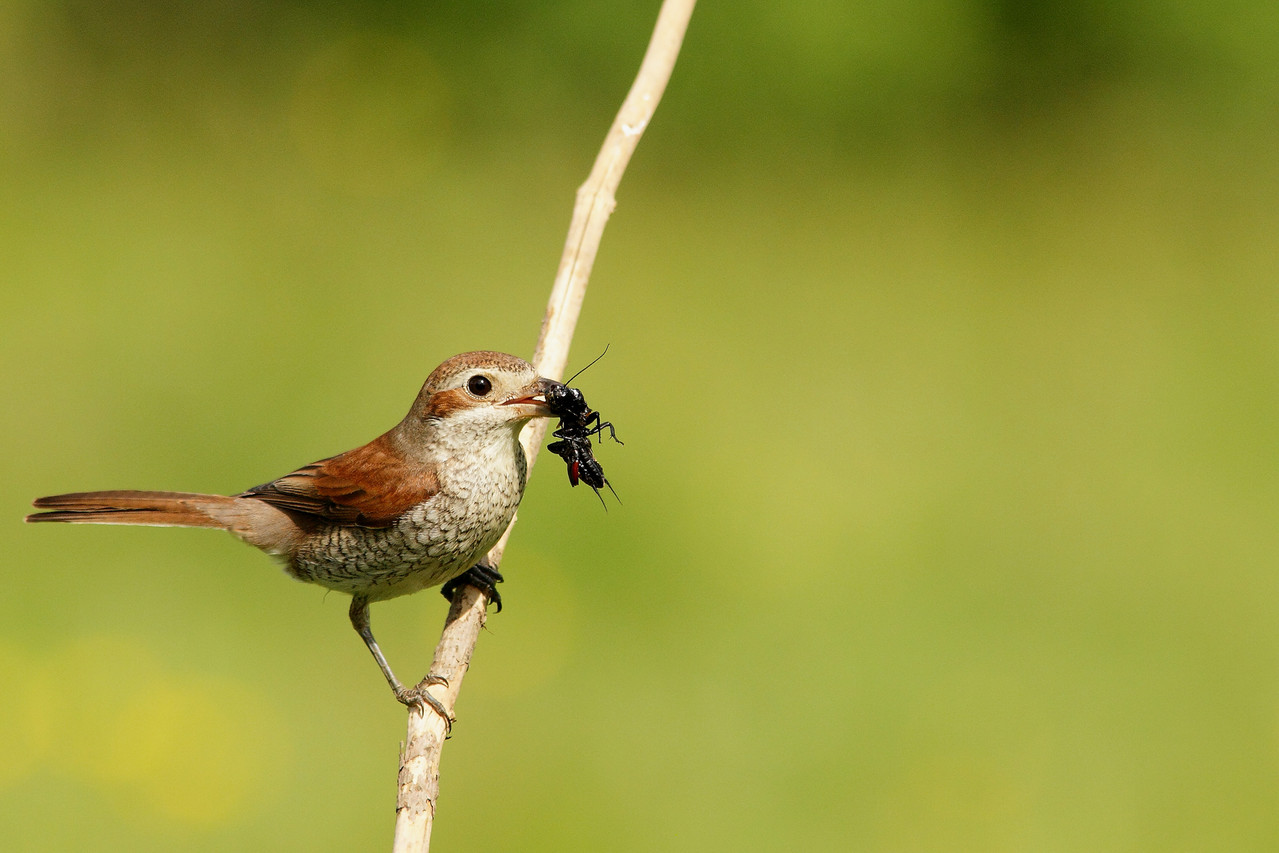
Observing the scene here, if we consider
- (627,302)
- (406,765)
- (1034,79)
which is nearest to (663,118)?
(627,302)

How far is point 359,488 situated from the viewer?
333 centimetres

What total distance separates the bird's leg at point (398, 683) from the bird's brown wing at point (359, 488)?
300 mm

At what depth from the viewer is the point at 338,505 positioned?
3.37 metres

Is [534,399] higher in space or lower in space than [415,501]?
higher

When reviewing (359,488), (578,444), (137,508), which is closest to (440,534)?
(359,488)

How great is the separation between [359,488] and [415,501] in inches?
8.3

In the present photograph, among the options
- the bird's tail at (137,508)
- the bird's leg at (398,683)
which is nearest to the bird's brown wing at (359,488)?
the bird's tail at (137,508)

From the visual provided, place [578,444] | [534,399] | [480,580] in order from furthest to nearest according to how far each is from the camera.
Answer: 1. [578,444]
2. [480,580]
3. [534,399]

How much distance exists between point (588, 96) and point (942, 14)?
2531mm

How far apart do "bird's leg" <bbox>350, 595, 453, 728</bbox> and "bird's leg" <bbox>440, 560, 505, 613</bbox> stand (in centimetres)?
24

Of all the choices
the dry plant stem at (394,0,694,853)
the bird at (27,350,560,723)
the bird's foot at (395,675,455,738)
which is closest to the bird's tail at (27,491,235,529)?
the bird at (27,350,560,723)

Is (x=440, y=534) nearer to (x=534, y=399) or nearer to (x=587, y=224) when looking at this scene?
(x=534, y=399)

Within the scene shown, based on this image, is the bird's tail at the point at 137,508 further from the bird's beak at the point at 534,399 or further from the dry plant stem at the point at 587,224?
the bird's beak at the point at 534,399

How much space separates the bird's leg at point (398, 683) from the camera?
9.48 ft
